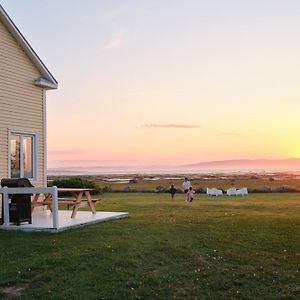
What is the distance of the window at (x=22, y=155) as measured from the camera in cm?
1591

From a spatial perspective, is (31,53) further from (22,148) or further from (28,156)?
(28,156)

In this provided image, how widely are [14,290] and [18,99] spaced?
922 cm

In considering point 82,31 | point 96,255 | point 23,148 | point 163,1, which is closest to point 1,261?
point 96,255

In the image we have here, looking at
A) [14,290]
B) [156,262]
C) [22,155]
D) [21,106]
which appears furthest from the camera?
[22,155]

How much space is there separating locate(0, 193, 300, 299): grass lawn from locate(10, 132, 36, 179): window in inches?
152

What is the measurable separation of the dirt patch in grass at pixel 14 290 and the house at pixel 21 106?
767cm

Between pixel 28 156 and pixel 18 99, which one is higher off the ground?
pixel 18 99

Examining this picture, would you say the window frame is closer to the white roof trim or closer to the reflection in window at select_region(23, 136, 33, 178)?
the reflection in window at select_region(23, 136, 33, 178)

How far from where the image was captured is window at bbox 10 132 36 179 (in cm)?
1591

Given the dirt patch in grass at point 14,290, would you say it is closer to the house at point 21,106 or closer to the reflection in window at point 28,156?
the house at point 21,106

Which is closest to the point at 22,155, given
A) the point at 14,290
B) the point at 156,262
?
the point at 156,262

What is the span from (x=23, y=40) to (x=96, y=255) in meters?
9.07

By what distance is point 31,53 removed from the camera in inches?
646

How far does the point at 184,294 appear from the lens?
7.57 m
